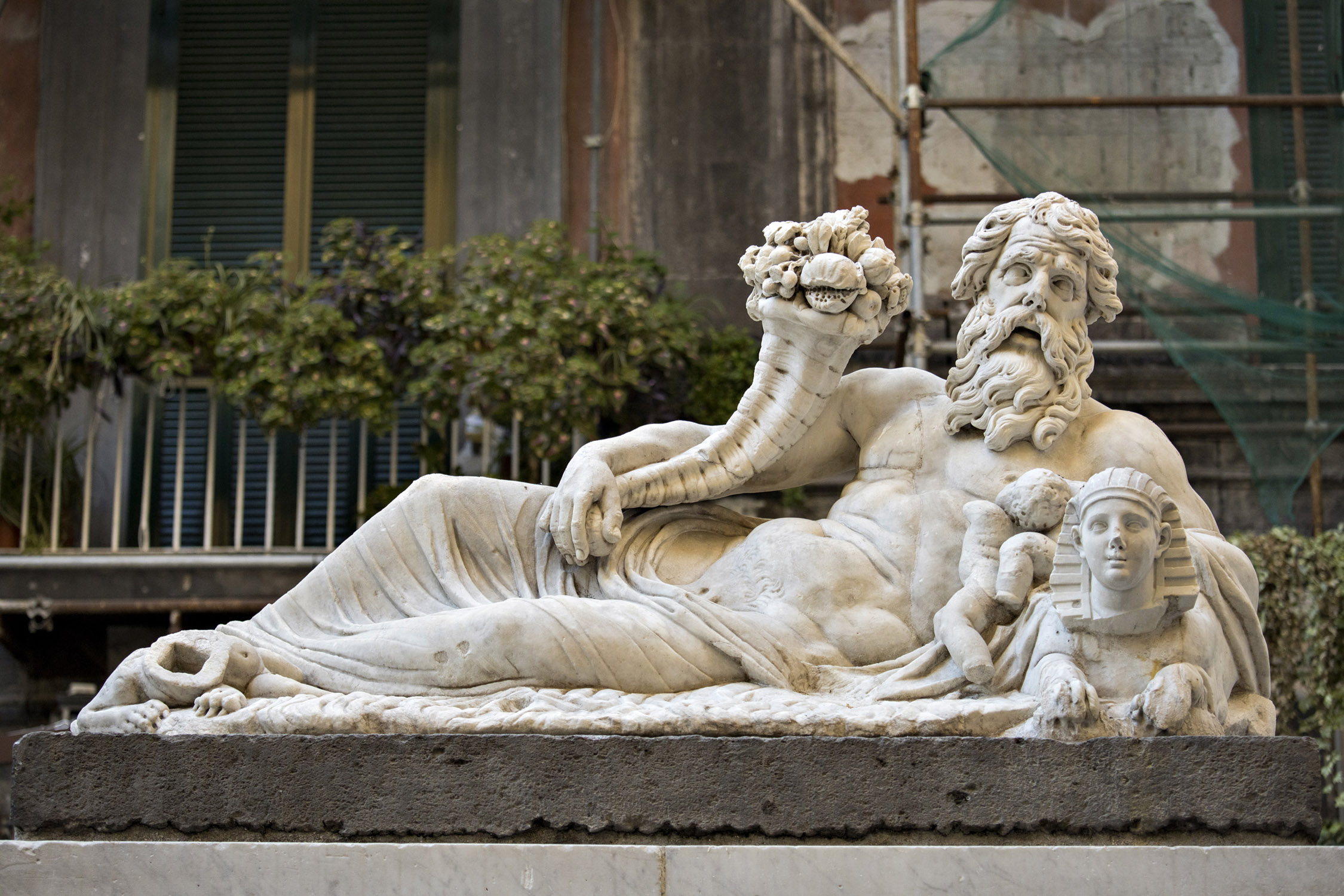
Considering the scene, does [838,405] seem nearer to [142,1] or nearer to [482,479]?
[482,479]

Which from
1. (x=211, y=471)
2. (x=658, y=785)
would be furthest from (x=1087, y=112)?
(x=658, y=785)

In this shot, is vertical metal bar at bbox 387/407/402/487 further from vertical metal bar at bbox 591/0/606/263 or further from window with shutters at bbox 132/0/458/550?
vertical metal bar at bbox 591/0/606/263

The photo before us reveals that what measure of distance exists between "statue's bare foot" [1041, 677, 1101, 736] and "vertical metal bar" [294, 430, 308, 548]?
539cm

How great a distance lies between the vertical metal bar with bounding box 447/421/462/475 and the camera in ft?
27.8

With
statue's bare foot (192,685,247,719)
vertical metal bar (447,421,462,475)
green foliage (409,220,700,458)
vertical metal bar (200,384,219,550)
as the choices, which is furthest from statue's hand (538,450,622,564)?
vertical metal bar (200,384,219,550)

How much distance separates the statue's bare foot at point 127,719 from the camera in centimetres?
376

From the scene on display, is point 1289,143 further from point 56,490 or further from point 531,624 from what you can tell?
point 56,490

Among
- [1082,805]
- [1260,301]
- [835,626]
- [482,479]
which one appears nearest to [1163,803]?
[1082,805]

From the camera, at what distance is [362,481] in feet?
28.5

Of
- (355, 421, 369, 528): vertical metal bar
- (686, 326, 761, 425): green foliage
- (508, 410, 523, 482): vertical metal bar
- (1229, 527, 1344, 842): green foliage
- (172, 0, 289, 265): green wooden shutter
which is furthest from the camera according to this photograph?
(172, 0, 289, 265): green wooden shutter

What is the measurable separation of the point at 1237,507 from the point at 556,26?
434 centimetres

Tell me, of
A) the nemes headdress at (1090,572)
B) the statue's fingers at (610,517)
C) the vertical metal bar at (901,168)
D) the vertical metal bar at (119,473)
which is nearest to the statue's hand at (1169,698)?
the nemes headdress at (1090,572)

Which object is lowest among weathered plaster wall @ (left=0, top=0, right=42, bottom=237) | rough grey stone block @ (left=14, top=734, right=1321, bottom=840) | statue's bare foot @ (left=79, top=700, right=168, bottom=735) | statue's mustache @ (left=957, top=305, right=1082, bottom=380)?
rough grey stone block @ (left=14, top=734, right=1321, bottom=840)

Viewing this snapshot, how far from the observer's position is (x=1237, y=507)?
8641 mm
